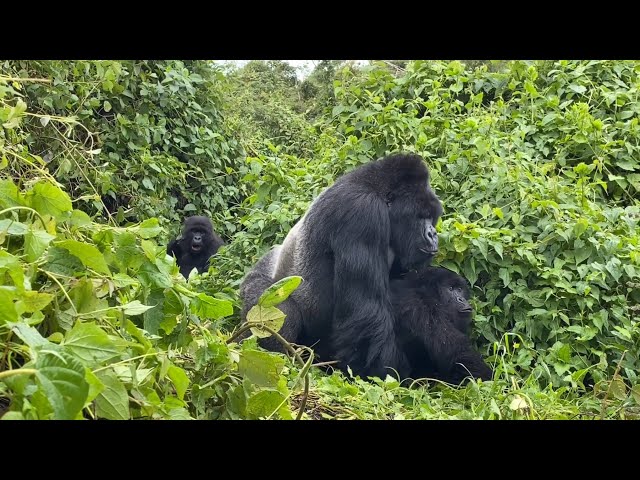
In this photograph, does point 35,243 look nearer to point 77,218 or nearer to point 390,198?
point 77,218

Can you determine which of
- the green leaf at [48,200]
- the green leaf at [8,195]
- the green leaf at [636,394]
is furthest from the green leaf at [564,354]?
the green leaf at [8,195]

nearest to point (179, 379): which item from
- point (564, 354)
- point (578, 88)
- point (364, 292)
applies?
point (364, 292)

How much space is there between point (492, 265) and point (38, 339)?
371 centimetres

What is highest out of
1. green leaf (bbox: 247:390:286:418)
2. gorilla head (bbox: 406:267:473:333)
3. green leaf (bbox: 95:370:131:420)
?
green leaf (bbox: 95:370:131:420)

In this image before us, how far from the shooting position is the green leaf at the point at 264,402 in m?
1.85

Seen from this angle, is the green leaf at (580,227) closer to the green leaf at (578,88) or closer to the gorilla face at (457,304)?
the gorilla face at (457,304)

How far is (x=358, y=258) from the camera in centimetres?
429

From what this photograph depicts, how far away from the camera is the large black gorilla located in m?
4.29

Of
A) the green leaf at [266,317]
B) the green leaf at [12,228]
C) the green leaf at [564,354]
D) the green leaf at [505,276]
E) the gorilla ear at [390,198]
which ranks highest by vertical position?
the green leaf at [12,228]

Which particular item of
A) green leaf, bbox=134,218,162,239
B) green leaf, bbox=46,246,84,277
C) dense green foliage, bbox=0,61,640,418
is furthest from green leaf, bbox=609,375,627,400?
green leaf, bbox=46,246,84,277

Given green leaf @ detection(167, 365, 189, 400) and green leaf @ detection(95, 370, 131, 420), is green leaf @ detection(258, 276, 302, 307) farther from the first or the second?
green leaf @ detection(95, 370, 131, 420)

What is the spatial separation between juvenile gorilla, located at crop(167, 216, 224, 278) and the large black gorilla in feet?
10.7

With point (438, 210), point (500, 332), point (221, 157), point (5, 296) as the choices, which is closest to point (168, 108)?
point (221, 157)

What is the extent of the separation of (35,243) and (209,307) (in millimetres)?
572
